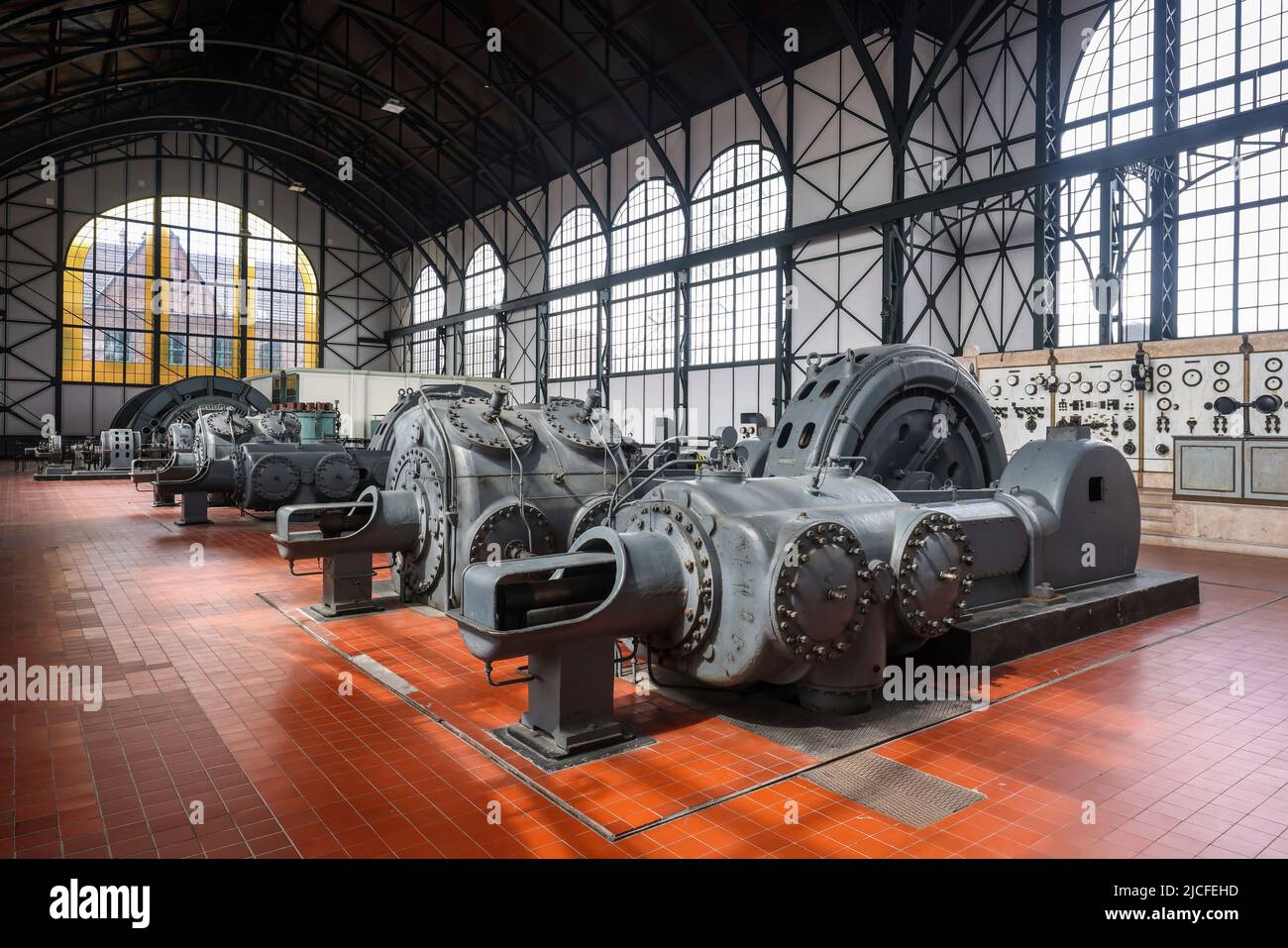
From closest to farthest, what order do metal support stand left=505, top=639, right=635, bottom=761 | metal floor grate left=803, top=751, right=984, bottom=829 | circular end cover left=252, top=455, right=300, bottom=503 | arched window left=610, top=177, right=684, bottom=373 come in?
1. metal floor grate left=803, top=751, right=984, bottom=829
2. metal support stand left=505, top=639, right=635, bottom=761
3. circular end cover left=252, top=455, right=300, bottom=503
4. arched window left=610, top=177, right=684, bottom=373

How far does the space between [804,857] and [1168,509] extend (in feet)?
39.8

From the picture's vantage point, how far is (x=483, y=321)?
31672mm

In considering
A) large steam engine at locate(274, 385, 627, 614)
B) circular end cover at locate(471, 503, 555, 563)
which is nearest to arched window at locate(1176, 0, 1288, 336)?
large steam engine at locate(274, 385, 627, 614)

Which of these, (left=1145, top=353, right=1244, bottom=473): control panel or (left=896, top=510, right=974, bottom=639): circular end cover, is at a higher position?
(left=1145, top=353, right=1244, bottom=473): control panel

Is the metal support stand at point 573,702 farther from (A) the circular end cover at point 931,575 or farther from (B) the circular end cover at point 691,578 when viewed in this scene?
(A) the circular end cover at point 931,575

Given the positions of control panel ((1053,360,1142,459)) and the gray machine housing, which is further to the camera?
control panel ((1053,360,1142,459))

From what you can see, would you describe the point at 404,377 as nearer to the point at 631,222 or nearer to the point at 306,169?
the point at 631,222

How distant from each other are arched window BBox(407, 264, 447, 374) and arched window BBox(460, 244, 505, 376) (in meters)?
2.02

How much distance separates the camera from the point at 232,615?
294 inches

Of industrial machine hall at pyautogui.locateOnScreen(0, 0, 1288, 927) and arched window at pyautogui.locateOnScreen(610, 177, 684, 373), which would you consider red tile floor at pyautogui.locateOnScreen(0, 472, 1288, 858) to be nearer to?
industrial machine hall at pyautogui.locateOnScreen(0, 0, 1288, 927)

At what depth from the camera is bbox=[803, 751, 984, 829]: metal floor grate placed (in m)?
3.64

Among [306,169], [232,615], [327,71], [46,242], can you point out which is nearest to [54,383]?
[46,242]

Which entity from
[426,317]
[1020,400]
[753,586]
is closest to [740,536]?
[753,586]

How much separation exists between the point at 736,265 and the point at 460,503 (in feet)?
48.5
